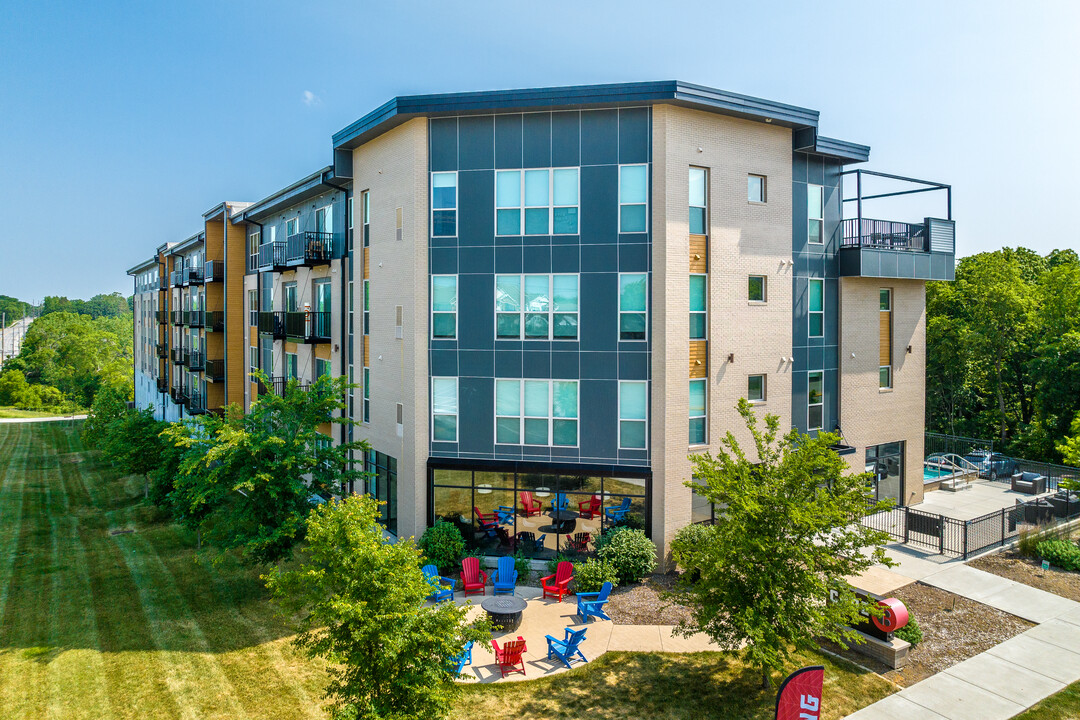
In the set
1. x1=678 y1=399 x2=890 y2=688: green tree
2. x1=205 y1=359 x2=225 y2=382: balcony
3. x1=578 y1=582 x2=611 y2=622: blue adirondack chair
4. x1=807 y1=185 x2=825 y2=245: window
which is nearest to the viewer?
x1=678 y1=399 x2=890 y2=688: green tree

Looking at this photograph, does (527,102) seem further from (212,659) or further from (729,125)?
(212,659)

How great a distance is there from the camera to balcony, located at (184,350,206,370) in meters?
38.9

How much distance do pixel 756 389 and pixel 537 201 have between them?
9.21 m

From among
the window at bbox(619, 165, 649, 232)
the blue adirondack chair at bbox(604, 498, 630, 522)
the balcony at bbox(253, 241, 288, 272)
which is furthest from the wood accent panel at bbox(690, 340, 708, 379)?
the balcony at bbox(253, 241, 288, 272)

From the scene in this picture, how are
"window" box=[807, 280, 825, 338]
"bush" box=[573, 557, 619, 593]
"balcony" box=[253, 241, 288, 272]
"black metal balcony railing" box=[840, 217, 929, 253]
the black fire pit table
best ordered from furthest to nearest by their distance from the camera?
"balcony" box=[253, 241, 288, 272] < "black metal balcony railing" box=[840, 217, 929, 253] < "window" box=[807, 280, 825, 338] < "bush" box=[573, 557, 619, 593] < the black fire pit table

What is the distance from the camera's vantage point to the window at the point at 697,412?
773 inches

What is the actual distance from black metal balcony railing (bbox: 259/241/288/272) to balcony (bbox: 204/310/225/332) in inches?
342

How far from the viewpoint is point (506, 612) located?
1522 cm

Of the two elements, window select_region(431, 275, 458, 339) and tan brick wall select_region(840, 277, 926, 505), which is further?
tan brick wall select_region(840, 277, 926, 505)

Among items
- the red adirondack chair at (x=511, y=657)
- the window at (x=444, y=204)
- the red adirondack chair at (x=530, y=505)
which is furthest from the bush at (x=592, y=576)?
the window at (x=444, y=204)

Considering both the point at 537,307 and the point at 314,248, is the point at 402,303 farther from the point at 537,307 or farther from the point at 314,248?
the point at 314,248

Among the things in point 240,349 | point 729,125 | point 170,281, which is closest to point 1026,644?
point 729,125

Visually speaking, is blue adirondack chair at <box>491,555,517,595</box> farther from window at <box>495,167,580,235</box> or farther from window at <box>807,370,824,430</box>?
window at <box>807,370,824,430</box>

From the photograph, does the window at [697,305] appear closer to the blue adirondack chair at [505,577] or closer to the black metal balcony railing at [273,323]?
the blue adirondack chair at [505,577]
